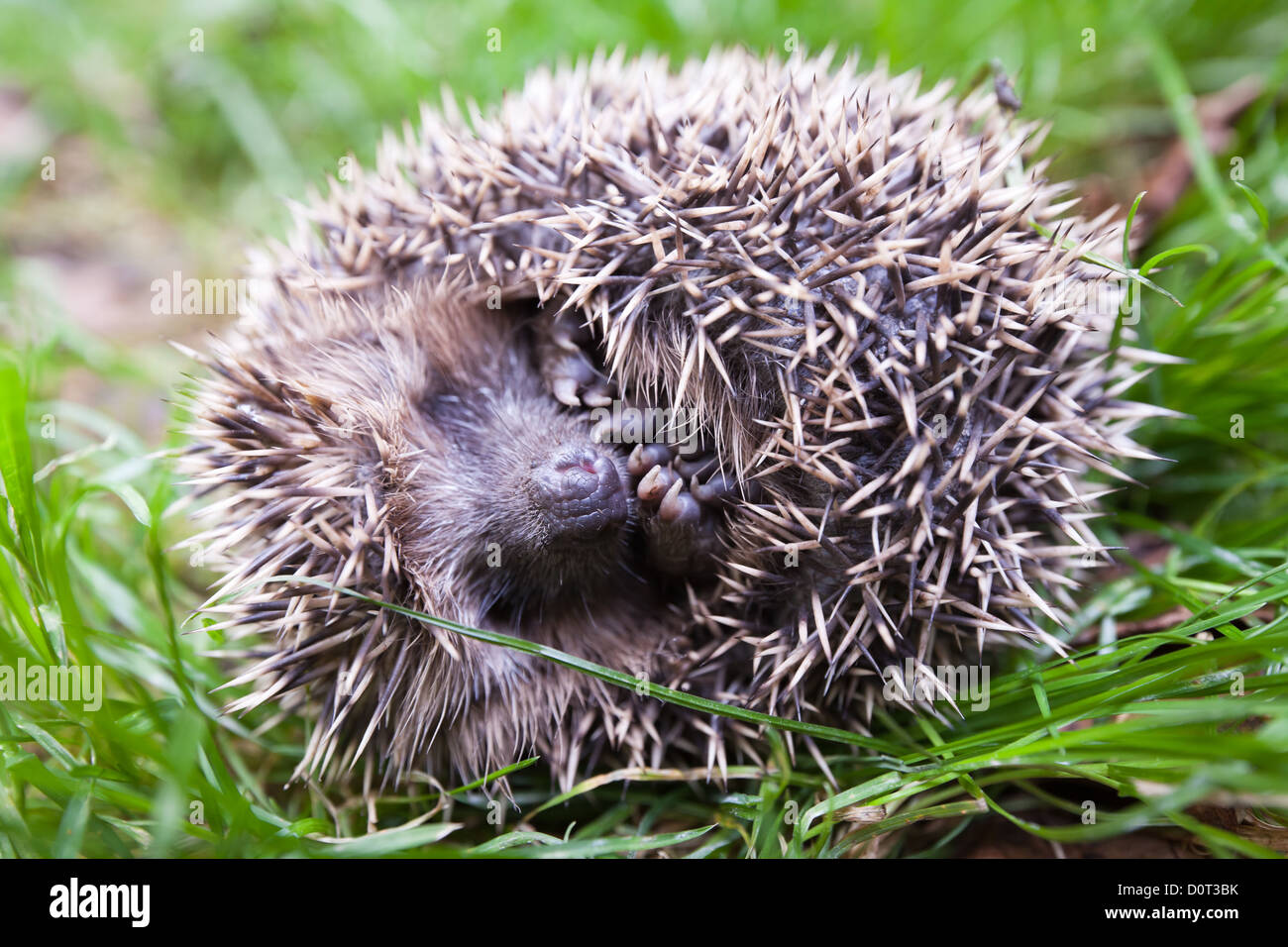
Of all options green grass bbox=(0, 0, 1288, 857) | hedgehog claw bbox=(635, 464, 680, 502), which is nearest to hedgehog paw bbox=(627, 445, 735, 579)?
hedgehog claw bbox=(635, 464, 680, 502)

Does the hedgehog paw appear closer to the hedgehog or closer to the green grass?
the hedgehog

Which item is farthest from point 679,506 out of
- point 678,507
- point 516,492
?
point 516,492

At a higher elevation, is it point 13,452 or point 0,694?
point 13,452

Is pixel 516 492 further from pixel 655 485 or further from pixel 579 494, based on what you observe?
pixel 655 485

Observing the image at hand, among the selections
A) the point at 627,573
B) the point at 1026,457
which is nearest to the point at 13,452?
the point at 627,573

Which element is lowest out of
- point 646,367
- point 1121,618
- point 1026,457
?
point 1121,618

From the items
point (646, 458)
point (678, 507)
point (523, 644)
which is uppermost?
point (646, 458)
